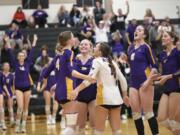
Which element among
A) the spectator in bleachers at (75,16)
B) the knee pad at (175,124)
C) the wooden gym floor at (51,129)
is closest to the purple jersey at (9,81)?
the wooden gym floor at (51,129)

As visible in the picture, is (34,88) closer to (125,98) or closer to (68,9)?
(68,9)

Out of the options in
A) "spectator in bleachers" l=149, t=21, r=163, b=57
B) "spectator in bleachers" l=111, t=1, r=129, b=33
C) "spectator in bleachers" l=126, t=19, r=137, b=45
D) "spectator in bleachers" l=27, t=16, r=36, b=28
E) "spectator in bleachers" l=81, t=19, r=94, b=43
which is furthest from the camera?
"spectator in bleachers" l=27, t=16, r=36, b=28

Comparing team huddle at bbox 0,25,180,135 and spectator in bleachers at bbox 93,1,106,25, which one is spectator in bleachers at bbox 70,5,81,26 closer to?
spectator in bleachers at bbox 93,1,106,25

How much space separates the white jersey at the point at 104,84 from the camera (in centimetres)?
737

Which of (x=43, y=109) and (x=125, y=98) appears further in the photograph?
(x=43, y=109)

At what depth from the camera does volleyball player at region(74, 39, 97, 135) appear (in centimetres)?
784

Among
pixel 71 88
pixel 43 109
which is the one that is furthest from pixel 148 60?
pixel 43 109

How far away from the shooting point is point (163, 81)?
7.54m

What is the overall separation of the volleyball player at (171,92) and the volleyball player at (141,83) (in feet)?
1.98

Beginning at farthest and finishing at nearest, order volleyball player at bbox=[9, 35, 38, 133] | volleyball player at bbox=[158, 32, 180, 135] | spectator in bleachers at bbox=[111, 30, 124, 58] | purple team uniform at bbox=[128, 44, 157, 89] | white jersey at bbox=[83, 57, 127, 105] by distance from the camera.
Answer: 1. spectator in bleachers at bbox=[111, 30, 124, 58]
2. volleyball player at bbox=[9, 35, 38, 133]
3. purple team uniform at bbox=[128, 44, 157, 89]
4. volleyball player at bbox=[158, 32, 180, 135]
5. white jersey at bbox=[83, 57, 127, 105]

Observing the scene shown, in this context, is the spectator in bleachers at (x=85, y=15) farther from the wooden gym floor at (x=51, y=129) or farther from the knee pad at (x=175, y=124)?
the knee pad at (x=175, y=124)

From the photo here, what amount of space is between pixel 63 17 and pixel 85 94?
46.3 ft

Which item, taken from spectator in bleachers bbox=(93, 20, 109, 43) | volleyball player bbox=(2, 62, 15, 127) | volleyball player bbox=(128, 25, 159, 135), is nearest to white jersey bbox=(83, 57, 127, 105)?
volleyball player bbox=(128, 25, 159, 135)

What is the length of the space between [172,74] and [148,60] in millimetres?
1083
